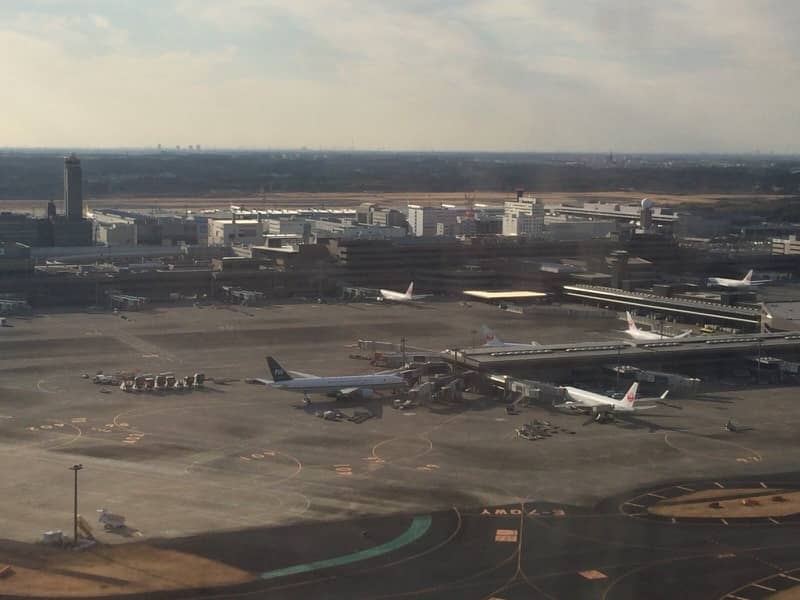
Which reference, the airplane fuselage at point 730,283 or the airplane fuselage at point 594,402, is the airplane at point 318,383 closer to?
the airplane fuselage at point 594,402

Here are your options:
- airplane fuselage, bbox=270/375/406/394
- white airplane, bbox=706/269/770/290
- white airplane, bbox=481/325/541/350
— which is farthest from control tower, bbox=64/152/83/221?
airplane fuselage, bbox=270/375/406/394

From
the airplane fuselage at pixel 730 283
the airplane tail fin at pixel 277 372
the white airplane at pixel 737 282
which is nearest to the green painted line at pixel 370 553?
the airplane tail fin at pixel 277 372

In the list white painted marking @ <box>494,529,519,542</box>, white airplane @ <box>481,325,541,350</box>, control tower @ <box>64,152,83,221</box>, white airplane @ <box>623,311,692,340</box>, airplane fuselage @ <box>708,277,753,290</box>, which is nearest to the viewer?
white painted marking @ <box>494,529,519,542</box>

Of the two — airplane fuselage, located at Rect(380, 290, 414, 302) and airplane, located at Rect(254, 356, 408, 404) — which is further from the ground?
airplane, located at Rect(254, 356, 408, 404)

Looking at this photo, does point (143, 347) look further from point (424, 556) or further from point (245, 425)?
point (424, 556)

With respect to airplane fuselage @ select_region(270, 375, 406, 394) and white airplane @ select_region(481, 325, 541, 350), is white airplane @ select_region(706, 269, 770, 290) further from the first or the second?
airplane fuselage @ select_region(270, 375, 406, 394)

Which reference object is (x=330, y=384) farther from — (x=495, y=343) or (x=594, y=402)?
(x=495, y=343)

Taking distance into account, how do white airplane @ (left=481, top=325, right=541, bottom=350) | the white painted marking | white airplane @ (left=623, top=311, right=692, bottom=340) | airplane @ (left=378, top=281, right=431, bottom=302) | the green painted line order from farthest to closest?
airplane @ (left=378, top=281, right=431, bottom=302)
white airplane @ (left=623, top=311, right=692, bottom=340)
white airplane @ (left=481, top=325, right=541, bottom=350)
the white painted marking
the green painted line
